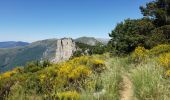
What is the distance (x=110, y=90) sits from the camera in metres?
7.86

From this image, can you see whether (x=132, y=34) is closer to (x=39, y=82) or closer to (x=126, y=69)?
(x=126, y=69)

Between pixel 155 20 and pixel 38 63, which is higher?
pixel 155 20

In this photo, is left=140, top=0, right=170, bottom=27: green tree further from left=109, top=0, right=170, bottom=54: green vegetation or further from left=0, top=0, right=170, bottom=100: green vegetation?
left=0, top=0, right=170, bottom=100: green vegetation

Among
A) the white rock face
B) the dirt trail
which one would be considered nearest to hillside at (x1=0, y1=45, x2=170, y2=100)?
the dirt trail

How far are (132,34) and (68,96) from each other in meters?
19.5

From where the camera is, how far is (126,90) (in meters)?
9.11

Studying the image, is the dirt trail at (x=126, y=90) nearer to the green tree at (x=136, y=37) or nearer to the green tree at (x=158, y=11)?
the green tree at (x=136, y=37)

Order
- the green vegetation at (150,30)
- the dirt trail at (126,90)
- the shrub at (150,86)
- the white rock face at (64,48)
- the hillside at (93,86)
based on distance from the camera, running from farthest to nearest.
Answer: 1. the white rock face at (64,48)
2. the green vegetation at (150,30)
3. the dirt trail at (126,90)
4. the hillside at (93,86)
5. the shrub at (150,86)

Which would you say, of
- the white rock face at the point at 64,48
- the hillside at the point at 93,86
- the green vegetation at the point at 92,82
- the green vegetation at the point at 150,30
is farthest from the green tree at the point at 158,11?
the white rock face at the point at 64,48

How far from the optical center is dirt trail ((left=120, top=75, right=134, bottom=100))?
8180 mm

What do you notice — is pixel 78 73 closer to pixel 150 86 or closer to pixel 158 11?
pixel 150 86

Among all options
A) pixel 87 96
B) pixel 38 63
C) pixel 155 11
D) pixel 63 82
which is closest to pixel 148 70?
pixel 87 96

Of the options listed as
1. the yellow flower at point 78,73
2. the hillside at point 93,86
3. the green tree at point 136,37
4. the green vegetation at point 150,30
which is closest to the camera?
the hillside at point 93,86

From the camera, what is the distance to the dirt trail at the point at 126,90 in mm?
8180
